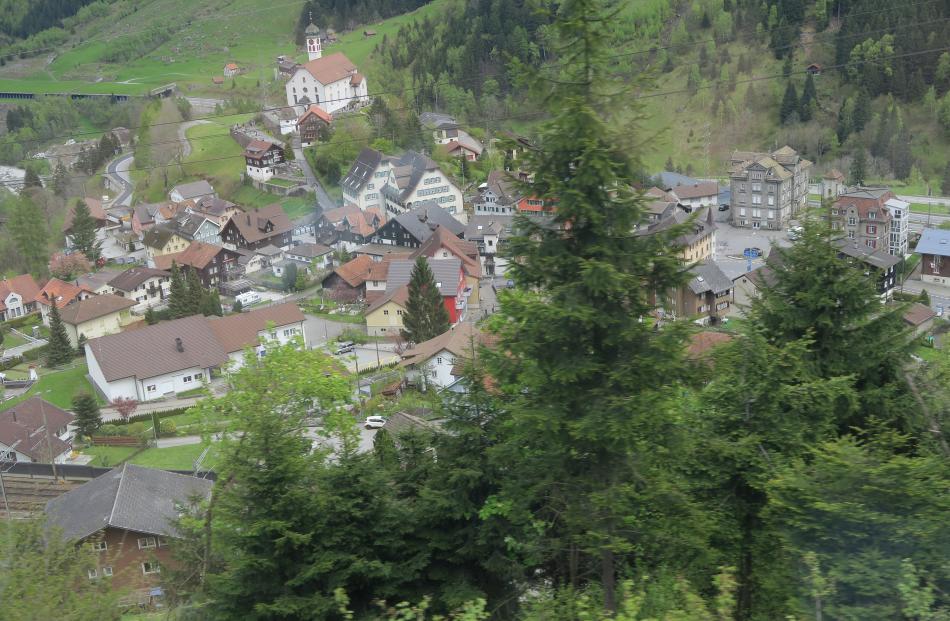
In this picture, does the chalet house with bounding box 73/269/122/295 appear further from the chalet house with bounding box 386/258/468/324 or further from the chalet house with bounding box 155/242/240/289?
the chalet house with bounding box 386/258/468/324

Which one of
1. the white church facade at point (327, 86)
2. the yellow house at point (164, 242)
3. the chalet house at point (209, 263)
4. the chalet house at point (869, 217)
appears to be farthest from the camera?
the white church facade at point (327, 86)

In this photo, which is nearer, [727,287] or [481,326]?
[481,326]

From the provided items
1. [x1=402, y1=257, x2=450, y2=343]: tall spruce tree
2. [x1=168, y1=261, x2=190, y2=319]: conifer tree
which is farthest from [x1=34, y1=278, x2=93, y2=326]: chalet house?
[x1=402, y1=257, x2=450, y2=343]: tall spruce tree

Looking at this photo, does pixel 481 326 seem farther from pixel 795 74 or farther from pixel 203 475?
pixel 795 74

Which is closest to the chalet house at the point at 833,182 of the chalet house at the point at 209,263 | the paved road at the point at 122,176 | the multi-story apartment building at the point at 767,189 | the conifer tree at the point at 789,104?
the multi-story apartment building at the point at 767,189

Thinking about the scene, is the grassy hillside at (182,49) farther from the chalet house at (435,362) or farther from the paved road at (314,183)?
the chalet house at (435,362)

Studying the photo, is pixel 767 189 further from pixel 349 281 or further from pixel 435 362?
pixel 435 362

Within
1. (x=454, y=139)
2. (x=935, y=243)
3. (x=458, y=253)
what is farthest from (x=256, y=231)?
(x=935, y=243)

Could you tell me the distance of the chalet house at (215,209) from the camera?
30.0m

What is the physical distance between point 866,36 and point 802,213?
34509mm

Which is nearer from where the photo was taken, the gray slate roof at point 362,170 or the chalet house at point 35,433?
the chalet house at point 35,433

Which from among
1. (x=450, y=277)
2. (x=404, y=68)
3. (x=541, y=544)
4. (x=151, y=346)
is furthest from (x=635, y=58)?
(x=541, y=544)

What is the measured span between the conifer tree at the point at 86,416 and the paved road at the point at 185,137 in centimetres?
2348

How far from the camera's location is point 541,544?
189 inches
